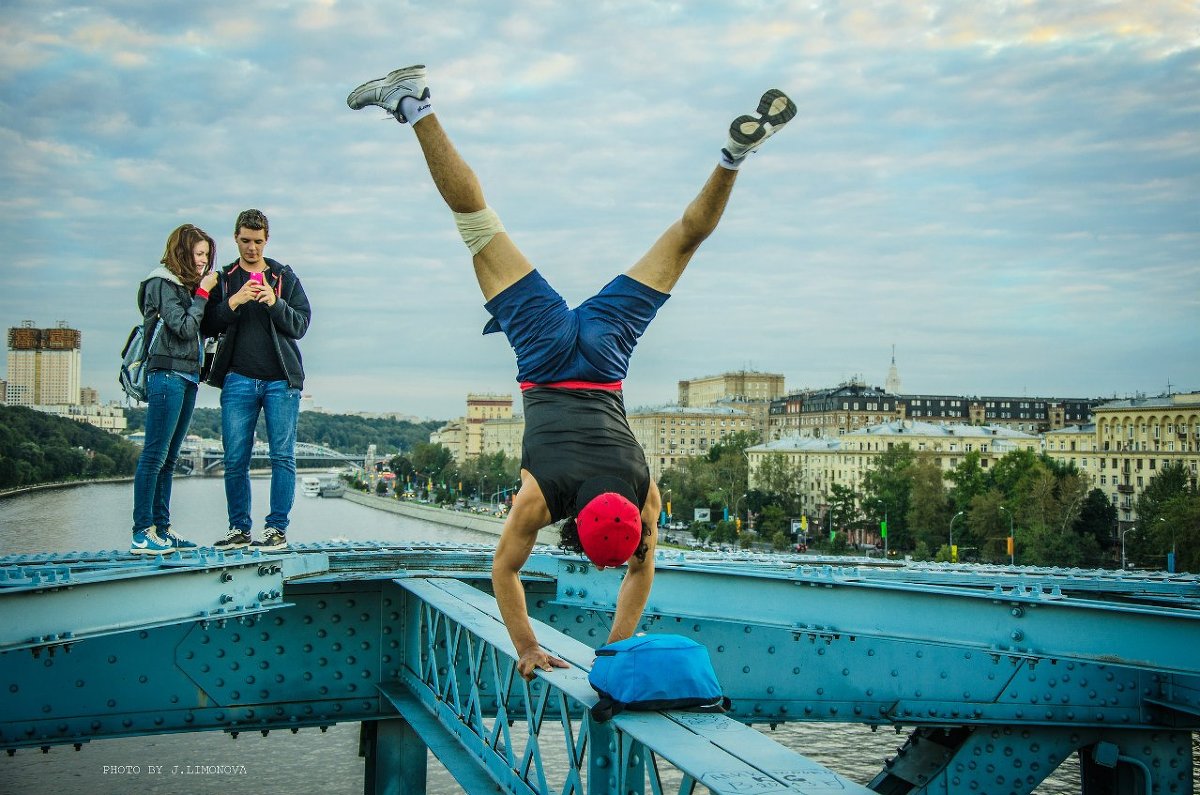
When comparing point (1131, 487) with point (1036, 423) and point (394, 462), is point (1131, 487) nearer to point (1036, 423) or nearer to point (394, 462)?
point (1036, 423)

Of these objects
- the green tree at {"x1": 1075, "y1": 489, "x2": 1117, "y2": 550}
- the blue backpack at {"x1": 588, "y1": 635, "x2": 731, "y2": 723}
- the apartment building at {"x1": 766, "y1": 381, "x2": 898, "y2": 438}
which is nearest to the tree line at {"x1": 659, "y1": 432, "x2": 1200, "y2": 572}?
the green tree at {"x1": 1075, "y1": 489, "x2": 1117, "y2": 550}

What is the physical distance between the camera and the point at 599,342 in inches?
213

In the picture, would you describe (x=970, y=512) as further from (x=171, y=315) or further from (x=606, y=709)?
(x=606, y=709)

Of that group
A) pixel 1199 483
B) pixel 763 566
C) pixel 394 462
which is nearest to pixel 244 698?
pixel 763 566

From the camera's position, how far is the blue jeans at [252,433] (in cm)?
893

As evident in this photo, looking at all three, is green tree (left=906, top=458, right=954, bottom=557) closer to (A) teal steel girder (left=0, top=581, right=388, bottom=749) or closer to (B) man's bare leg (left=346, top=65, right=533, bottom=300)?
(A) teal steel girder (left=0, top=581, right=388, bottom=749)

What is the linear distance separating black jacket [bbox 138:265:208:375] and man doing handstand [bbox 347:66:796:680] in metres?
3.62

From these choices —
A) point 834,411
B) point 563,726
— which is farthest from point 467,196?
point 834,411

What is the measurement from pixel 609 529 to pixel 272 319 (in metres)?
4.95

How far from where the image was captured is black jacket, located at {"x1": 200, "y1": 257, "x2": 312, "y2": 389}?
8.94 m

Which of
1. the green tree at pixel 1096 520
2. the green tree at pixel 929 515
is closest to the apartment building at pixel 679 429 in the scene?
the green tree at pixel 929 515

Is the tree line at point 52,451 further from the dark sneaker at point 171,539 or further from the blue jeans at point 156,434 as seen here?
the blue jeans at point 156,434

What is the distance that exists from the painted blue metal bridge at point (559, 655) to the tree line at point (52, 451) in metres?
42.7

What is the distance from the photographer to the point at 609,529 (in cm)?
477
